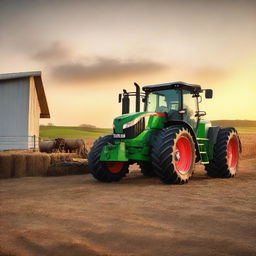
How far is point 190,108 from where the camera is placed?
37.4ft

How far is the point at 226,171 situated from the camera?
11852mm

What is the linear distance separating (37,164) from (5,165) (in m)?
1.04

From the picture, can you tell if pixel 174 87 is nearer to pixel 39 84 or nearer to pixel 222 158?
pixel 222 158

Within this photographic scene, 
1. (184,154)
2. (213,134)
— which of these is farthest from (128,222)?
(213,134)

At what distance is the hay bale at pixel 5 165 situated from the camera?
12.9 meters

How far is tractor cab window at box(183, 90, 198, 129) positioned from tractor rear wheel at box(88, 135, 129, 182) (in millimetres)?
2224

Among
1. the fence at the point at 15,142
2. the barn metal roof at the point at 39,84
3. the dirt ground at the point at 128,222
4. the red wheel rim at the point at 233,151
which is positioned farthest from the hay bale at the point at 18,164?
the barn metal roof at the point at 39,84

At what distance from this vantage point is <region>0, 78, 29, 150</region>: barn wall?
19155 millimetres

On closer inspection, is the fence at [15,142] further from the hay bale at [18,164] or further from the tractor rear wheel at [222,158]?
the tractor rear wheel at [222,158]

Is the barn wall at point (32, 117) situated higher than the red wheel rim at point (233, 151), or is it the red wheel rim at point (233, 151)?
the barn wall at point (32, 117)

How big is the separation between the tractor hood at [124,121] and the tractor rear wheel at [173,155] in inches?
31.2

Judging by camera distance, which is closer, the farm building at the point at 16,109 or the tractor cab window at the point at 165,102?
the tractor cab window at the point at 165,102

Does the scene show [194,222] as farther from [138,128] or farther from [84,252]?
[138,128]

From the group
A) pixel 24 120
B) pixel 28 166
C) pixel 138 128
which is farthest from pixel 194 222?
pixel 24 120
